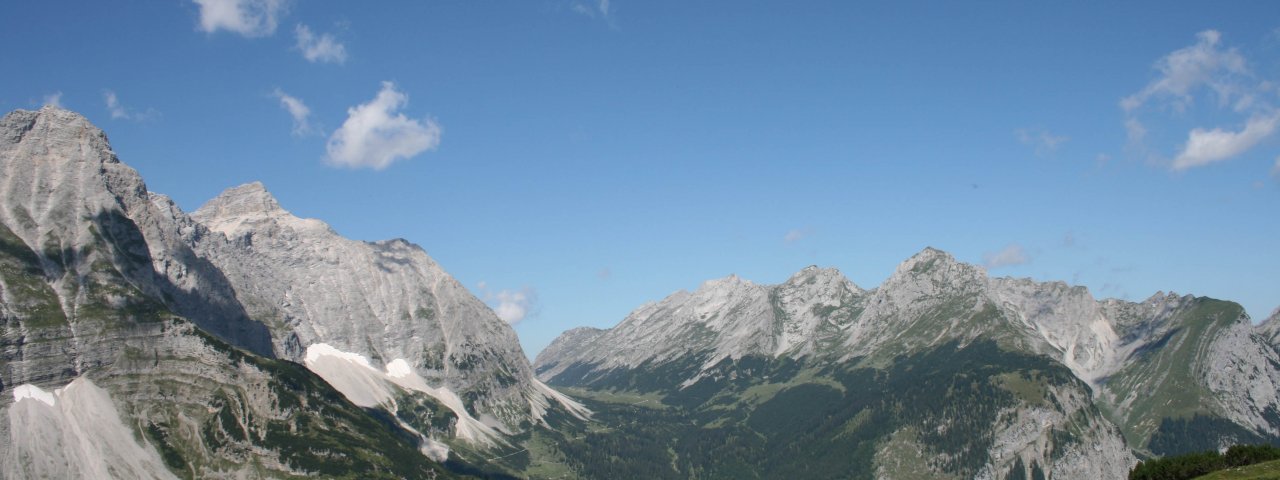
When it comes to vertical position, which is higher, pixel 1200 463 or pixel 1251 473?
pixel 1200 463

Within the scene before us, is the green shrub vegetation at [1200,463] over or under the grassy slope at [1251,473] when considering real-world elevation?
over

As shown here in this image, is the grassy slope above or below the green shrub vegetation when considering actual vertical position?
below

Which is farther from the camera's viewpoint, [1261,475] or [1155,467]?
[1155,467]

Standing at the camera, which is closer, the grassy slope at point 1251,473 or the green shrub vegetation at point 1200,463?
the grassy slope at point 1251,473

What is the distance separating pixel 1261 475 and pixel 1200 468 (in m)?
20.7

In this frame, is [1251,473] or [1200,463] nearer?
[1251,473]

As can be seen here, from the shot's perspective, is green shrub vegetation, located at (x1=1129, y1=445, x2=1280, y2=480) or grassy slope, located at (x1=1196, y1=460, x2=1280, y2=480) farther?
green shrub vegetation, located at (x1=1129, y1=445, x2=1280, y2=480)

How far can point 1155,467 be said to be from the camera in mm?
135750

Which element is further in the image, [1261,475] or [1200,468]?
[1200,468]

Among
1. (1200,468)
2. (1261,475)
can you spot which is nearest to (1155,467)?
(1200,468)

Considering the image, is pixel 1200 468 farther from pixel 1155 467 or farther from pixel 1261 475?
pixel 1261 475

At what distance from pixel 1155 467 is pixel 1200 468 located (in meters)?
6.15

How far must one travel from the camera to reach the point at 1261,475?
366 ft
